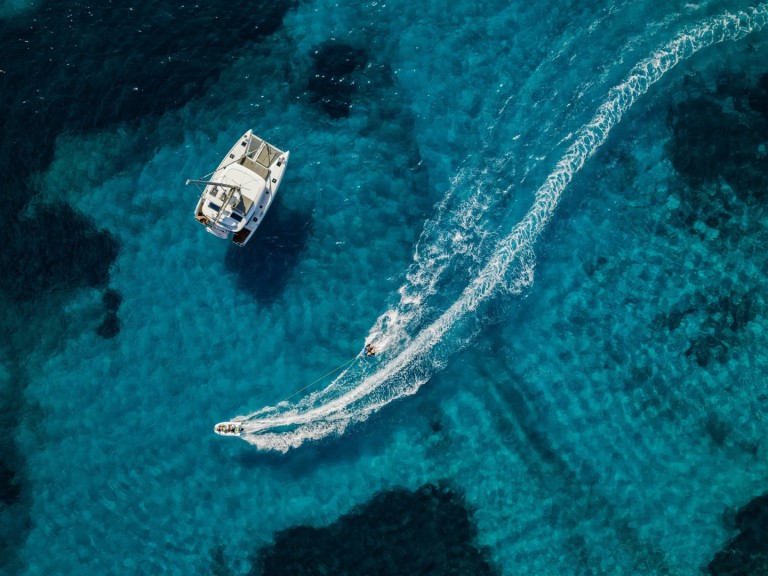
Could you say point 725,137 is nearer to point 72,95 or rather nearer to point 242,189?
point 242,189

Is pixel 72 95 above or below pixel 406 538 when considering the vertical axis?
above

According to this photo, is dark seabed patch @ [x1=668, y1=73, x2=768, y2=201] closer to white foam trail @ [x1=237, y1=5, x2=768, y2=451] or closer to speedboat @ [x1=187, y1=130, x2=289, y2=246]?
white foam trail @ [x1=237, y1=5, x2=768, y2=451]

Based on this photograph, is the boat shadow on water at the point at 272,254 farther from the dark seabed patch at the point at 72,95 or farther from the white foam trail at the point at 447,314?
the dark seabed patch at the point at 72,95

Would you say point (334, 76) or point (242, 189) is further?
point (334, 76)

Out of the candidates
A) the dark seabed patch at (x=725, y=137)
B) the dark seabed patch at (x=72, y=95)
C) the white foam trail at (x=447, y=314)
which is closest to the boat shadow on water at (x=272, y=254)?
the white foam trail at (x=447, y=314)

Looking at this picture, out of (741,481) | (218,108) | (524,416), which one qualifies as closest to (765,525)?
(741,481)

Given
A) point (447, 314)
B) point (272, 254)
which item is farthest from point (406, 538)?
point (272, 254)

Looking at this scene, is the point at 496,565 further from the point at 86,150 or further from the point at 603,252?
the point at 86,150
